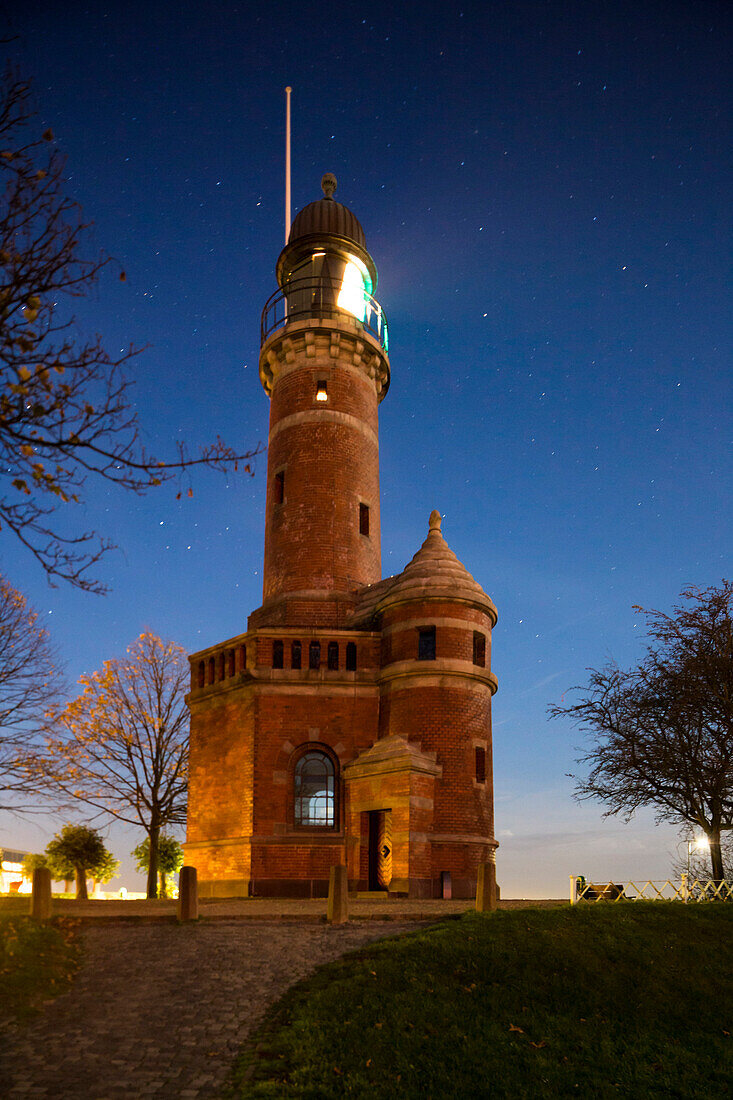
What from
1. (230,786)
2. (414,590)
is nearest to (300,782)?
(230,786)

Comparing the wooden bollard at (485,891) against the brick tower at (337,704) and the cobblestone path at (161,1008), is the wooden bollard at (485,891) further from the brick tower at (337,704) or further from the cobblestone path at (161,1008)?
the brick tower at (337,704)

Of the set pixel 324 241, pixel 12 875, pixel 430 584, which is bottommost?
pixel 12 875

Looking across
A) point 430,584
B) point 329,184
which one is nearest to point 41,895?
point 430,584

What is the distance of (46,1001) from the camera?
37.8 feet

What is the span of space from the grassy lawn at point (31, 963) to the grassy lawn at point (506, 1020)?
313cm

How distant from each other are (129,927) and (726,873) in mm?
22461

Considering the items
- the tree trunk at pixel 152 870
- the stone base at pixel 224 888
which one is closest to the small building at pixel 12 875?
the tree trunk at pixel 152 870

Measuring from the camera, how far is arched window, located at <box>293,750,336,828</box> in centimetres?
2781

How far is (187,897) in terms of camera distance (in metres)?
16.8

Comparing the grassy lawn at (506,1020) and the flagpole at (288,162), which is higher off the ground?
the flagpole at (288,162)

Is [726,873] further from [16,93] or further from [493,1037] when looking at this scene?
[16,93]

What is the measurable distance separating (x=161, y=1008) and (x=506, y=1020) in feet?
14.8

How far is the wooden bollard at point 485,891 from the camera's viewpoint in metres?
18.1

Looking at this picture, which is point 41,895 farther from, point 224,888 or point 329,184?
point 329,184
